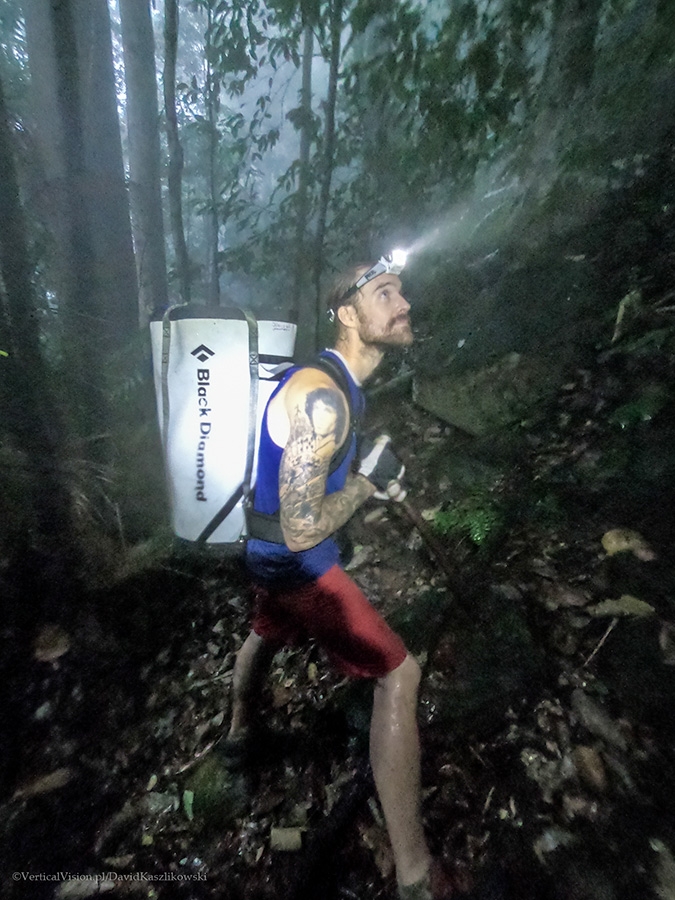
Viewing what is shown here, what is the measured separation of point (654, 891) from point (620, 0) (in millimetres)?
9251

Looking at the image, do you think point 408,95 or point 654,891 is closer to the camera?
point 654,891

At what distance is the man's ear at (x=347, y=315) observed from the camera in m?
2.84

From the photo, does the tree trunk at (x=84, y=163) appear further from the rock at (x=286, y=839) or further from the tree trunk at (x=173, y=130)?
the rock at (x=286, y=839)

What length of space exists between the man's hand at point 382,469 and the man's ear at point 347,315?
0.75m

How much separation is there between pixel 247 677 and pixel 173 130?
374 inches

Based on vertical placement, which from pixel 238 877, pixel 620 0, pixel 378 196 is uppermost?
pixel 620 0

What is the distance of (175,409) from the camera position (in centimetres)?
306

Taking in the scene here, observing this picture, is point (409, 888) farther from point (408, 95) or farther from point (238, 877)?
point (408, 95)

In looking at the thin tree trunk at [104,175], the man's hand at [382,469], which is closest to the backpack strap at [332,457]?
the man's hand at [382,469]

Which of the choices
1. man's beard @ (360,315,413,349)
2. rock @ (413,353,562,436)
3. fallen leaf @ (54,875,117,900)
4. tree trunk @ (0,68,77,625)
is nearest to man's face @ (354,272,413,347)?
man's beard @ (360,315,413,349)

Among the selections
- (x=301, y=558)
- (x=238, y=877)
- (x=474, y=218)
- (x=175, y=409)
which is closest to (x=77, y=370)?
(x=175, y=409)

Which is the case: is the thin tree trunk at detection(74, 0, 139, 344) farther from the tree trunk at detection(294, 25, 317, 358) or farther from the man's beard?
the man's beard

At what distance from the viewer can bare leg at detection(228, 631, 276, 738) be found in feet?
10.4

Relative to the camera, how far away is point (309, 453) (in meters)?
2.33
